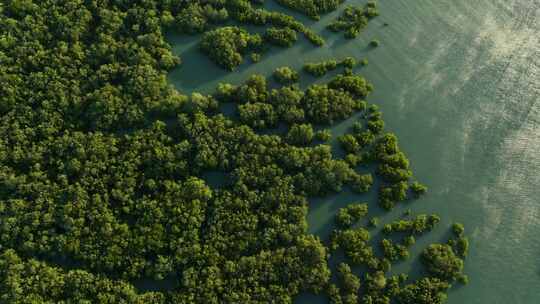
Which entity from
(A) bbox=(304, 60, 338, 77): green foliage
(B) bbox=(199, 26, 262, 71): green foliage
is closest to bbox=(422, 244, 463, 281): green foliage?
(A) bbox=(304, 60, 338, 77): green foliage

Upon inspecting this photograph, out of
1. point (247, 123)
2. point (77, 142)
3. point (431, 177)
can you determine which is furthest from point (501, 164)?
point (77, 142)

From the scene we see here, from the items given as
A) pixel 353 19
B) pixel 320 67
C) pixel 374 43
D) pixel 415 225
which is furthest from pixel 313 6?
pixel 415 225

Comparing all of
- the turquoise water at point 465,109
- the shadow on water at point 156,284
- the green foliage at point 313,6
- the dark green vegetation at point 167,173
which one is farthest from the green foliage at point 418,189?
the shadow on water at point 156,284

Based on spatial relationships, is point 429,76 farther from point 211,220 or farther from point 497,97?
point 211,220

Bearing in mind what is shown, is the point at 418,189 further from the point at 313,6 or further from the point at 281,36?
the point at 313,6

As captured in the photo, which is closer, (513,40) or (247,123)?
(247,123)

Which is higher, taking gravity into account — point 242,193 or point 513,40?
point 513,40

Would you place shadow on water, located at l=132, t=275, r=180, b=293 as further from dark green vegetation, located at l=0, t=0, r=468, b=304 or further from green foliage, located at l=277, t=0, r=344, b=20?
green foliage, located at l=277, t=0, r=344, b=20
